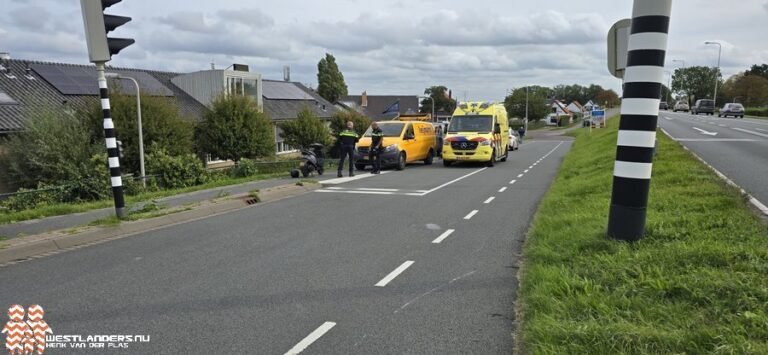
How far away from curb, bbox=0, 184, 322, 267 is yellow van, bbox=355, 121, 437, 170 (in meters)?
8.53

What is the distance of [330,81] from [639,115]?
72.8 meters

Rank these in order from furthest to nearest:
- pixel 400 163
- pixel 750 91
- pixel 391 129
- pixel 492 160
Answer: pixel 750 91 < pixel 492 160 < pixel 391 129 < pixel 400 163

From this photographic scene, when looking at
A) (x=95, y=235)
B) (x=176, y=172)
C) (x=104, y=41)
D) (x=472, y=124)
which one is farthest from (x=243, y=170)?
(x=95, y=235)

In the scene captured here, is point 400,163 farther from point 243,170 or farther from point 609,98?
point 609,98

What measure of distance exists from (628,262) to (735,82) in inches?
4434

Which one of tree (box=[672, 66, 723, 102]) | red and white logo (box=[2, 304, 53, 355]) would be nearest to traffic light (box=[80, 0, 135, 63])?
red and white logo (box=[2, 304, 53, 355])

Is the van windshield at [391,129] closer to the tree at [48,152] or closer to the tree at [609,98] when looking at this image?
the tree at [48,152]

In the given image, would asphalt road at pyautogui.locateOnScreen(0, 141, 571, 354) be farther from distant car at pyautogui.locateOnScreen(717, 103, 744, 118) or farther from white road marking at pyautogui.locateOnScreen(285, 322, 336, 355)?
distant car at pyautogui.locateOnScreen(717, 103, 744, 118)

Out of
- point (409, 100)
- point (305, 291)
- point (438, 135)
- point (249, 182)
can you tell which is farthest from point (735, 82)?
point (305, 291)

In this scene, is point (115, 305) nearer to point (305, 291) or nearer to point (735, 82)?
point (305, 291)

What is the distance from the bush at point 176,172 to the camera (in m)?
15.7

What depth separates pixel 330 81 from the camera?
76438 mm

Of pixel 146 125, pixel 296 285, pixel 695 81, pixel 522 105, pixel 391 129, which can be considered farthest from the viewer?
pixel 695 81

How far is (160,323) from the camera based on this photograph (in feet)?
14.1
